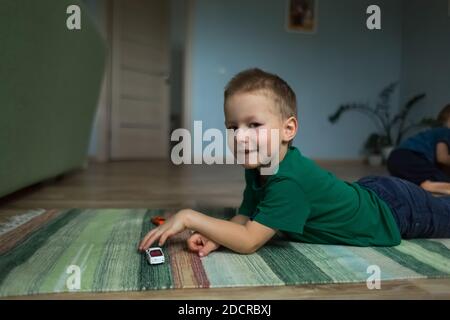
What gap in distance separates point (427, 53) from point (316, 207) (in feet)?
8.21

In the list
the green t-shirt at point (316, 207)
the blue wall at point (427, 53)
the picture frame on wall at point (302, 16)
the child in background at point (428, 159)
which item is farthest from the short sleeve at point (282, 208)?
the picture frame on wall at point (302, 16)

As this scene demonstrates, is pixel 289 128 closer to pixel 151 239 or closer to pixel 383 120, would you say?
pixel 151 239

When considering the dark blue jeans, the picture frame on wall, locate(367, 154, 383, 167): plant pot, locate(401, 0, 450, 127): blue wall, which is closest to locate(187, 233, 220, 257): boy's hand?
the dark blue jeans

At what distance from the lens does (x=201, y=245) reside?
774mm

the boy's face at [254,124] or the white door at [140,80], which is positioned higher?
the white door at [140,80]

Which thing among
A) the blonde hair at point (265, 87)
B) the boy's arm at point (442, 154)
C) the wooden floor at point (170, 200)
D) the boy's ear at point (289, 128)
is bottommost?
the wooden floor at point (170, 200)

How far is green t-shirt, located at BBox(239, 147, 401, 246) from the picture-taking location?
0.71 m

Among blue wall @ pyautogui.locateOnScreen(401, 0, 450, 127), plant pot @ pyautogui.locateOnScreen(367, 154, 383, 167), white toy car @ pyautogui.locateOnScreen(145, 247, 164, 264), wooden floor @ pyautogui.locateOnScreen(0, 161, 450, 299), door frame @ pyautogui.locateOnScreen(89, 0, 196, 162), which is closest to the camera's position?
wooden floor @ pyautogui.locateOnScreen(0, 161, 450, 299)

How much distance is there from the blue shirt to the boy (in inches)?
32.4

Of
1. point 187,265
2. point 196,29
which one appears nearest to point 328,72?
point 196,29

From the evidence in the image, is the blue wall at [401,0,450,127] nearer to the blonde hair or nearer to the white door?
the blonde hair

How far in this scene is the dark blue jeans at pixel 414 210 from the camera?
878 mm

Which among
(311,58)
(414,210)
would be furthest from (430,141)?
(311,58)

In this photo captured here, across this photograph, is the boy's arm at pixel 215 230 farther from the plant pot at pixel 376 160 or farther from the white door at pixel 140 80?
the plant pot at pixel 376 160
